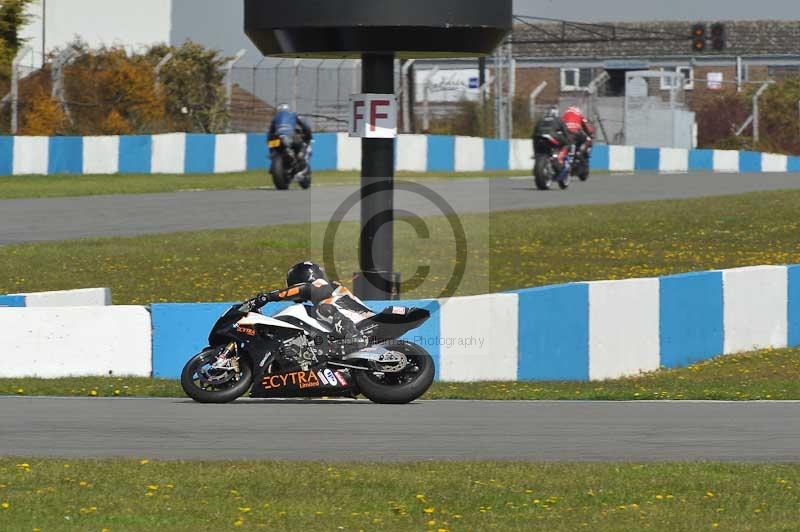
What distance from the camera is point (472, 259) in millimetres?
19422

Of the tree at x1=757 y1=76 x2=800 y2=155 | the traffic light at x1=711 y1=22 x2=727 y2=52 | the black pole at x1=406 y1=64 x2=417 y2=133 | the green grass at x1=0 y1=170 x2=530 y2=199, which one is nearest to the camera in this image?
the green grass at x1=0 y1=170 x2=530 y2=199

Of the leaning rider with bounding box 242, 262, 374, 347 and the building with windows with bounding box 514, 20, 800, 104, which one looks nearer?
the leaning rider with bounding box 242, 262, 374, 347

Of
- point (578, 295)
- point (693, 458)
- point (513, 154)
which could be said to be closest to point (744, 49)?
point (513, 154)

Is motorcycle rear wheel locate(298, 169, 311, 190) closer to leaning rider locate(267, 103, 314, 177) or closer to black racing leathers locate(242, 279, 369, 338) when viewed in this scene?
leaning rider locate(267, 103, 314, 177)

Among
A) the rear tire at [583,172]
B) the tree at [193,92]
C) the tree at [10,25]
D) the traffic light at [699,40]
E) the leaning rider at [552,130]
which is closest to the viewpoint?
the tree at [10,25]

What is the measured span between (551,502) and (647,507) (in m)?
0.43

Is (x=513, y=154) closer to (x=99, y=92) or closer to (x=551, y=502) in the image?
(x=99, y=92)

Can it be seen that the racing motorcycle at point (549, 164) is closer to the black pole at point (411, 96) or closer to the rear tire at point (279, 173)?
the rear tire at point (279, 173)

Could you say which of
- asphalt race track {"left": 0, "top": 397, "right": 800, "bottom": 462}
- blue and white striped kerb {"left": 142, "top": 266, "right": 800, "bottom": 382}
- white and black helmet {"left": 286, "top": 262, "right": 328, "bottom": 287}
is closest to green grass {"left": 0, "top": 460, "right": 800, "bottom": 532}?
asphalt race track {"left": 0, "top": 397, "right": 800, "bottom": 462}

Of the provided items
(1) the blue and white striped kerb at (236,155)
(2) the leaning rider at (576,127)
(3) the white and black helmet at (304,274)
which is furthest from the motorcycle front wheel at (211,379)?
(2) the leaning rider at (576,127)

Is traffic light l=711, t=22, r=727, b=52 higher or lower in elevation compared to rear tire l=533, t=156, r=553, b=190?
higher

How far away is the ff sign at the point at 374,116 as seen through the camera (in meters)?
12.5

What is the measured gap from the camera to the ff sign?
1245 cm

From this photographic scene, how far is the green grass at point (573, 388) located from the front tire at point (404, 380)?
1.98 feet
